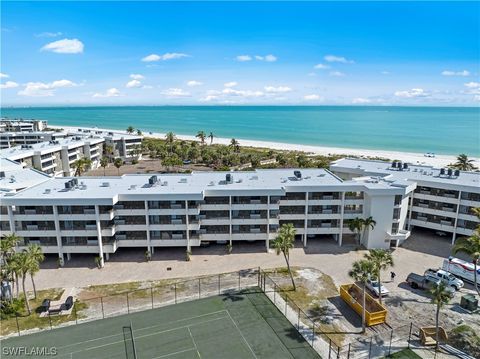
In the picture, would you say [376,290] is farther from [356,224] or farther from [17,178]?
[17,178]

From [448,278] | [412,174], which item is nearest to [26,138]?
[412,174]

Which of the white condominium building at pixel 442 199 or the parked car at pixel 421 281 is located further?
the white condominium building at pixel 442 199

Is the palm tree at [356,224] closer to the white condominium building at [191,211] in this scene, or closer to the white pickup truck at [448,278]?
the white condominium building at [191,211]

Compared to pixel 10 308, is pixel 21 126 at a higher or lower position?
higher

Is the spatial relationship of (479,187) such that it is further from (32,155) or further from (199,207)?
(32,155)

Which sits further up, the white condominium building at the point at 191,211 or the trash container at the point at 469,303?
the white condominium building at the point at 191,211

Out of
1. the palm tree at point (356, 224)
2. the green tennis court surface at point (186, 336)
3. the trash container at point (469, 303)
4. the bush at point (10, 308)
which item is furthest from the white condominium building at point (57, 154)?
the trash container at point (469, 303)

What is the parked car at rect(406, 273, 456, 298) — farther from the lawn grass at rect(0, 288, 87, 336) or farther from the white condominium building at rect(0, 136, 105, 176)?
the white condominium building at rect(0, 136, 105, 176)
